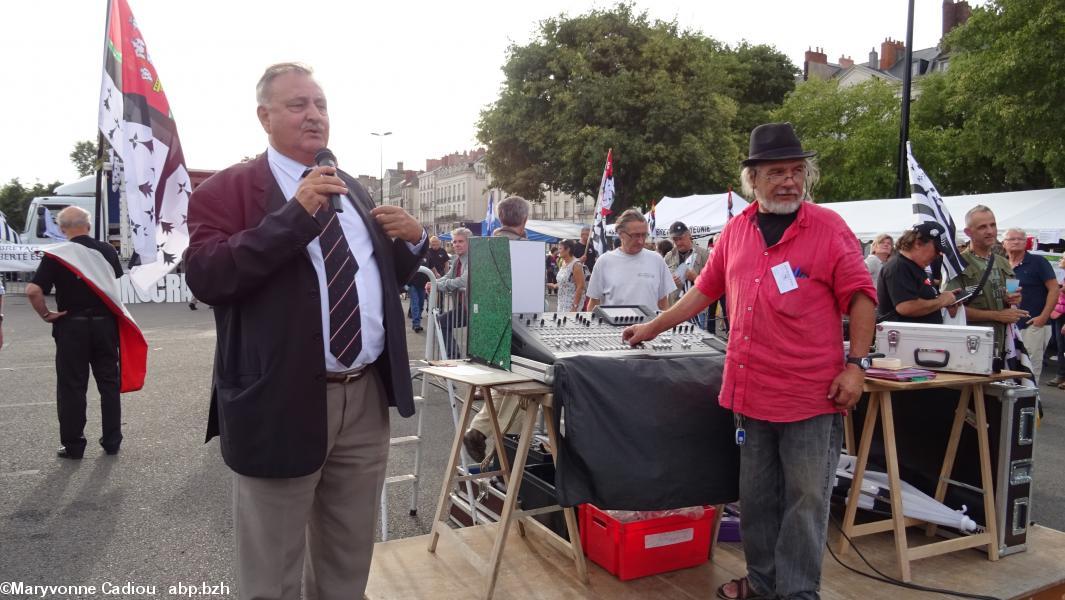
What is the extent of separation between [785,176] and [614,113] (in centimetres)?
2341

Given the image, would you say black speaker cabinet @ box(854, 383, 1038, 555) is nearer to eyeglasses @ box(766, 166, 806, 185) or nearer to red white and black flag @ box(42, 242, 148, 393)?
eyeglasses @ box(766, 166, 806, 185)

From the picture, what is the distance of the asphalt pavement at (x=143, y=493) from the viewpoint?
3.56 m

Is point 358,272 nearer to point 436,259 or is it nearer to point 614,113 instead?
point 436,259

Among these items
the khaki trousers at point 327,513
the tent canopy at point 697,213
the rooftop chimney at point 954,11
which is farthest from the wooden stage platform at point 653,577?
the rooftop chimney at point 954,11

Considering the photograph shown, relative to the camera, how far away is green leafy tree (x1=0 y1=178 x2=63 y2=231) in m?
45.0

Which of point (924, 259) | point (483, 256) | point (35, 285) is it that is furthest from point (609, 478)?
point (35, 285)

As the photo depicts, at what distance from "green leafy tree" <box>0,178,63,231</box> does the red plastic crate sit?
51.8 metres

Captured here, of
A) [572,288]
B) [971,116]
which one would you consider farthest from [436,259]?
[971,116]

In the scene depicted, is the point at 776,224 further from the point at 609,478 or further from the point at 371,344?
the point at 371,344

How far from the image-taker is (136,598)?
324cm

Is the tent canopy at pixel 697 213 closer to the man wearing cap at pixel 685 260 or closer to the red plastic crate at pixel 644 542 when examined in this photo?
the man wearing cap at pixel 685 260

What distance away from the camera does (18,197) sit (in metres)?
45.9

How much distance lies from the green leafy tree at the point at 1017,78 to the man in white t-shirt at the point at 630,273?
11098 millimetres

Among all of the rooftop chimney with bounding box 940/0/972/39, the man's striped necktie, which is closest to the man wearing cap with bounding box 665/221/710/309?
the man's striped necktie
